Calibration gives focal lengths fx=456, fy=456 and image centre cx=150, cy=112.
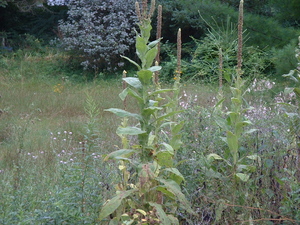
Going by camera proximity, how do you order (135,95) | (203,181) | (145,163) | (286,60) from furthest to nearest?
(286,60), (203,181), (145,163), (135,95)

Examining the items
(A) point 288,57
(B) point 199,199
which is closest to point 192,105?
(B) point 199,199

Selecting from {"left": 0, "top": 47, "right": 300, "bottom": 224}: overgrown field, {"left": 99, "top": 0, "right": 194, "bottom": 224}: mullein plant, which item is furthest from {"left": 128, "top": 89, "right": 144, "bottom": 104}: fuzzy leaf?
{"left": 0, "top": 47, "right": 300, "bottom": 224}: overgrown field

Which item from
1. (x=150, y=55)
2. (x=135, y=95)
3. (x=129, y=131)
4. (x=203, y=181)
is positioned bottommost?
(x=203, y=181)

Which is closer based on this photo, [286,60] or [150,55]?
[150,55]

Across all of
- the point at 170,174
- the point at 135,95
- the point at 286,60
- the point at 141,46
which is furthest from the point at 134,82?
the point at 286,60

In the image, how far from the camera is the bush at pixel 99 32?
15963 millimetres

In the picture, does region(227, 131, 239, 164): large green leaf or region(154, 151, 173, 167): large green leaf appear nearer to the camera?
region(154, 151, 173, 167): large green leaf

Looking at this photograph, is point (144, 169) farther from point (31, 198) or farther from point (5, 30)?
point (5, 30)

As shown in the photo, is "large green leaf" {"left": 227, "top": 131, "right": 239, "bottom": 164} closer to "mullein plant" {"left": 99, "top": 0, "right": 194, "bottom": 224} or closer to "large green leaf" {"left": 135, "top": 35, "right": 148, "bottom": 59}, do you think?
"mullein plant" {"left": 99, "top": 0, "right": 194, "bottom": 224}

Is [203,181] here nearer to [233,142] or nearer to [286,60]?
[233,142]

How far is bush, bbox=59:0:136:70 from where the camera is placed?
52.4 ft

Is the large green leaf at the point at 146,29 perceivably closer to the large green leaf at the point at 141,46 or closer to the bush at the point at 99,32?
the large green leaf at the point at 141,46

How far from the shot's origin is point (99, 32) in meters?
16.5

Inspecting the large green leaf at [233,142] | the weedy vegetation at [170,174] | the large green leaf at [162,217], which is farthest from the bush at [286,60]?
the large green leaf at [162,217]
